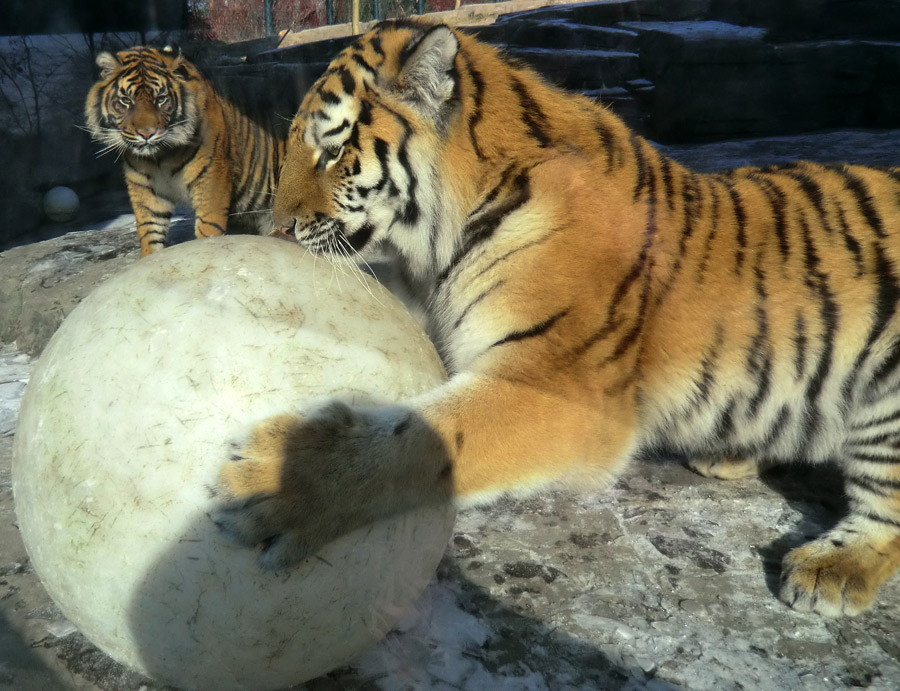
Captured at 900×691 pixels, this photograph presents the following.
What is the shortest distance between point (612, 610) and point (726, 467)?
87 cm

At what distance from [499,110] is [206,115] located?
355cm

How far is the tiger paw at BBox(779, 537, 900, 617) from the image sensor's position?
2.15 meters

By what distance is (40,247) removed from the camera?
16.1 feet

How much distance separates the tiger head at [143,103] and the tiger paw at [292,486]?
3.92 m

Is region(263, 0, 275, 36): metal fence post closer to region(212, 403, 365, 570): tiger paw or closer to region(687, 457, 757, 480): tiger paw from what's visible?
region(687, 457, 757, 480): tiger paw

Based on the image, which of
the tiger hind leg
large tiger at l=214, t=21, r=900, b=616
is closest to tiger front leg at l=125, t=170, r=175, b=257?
large tiger at l=214, t=21, r=900, b=616

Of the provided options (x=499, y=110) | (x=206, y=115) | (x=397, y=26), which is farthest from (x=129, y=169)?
(x=499, y=110)

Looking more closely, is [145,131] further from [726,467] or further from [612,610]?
[612,610]

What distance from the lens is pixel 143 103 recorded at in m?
5.06

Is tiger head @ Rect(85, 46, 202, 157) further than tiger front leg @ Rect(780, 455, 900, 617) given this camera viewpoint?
Yes

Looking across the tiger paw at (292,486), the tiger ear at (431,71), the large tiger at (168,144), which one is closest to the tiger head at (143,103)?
the large tiger at (168,144)

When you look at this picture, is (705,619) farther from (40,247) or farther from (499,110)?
(40,247)

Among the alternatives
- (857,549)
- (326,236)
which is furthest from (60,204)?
(857,549)

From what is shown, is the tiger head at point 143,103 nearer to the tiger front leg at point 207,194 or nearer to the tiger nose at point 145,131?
the tiger nose at point 145,131
